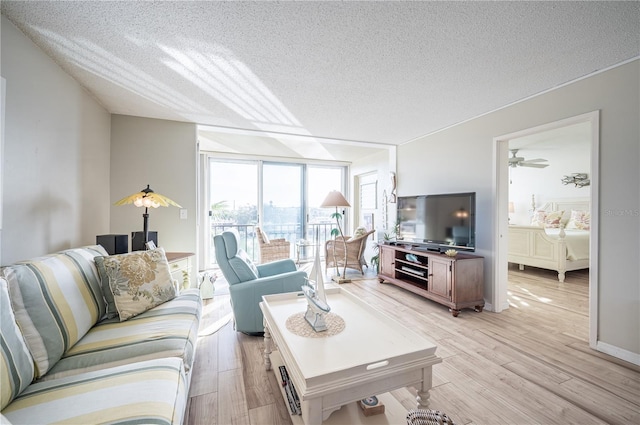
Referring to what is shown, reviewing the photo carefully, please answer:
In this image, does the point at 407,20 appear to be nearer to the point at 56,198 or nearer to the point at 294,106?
the point at 294,106

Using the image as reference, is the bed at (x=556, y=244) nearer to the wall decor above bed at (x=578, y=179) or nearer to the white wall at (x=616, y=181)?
the wall decor above bed at (x=578, y=179)

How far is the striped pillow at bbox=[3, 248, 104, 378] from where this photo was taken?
1.08 m

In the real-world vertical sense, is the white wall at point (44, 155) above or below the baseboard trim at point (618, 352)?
above

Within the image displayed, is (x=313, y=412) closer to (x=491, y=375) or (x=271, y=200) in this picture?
(x=491, y=375)

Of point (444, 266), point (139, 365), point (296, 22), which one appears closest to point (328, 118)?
point (296, 22)

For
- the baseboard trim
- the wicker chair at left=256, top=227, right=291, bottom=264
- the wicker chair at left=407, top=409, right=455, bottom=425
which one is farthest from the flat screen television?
the wicker chair at left=407, top=409, right=455, bottom=425

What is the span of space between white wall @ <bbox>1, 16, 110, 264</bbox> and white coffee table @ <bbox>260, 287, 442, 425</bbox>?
1.79 metres

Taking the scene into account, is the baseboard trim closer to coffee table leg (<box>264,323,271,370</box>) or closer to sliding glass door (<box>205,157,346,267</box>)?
coffee table leg (<box>264,323,271,370</box>)

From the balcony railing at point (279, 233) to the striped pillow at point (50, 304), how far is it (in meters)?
3.65

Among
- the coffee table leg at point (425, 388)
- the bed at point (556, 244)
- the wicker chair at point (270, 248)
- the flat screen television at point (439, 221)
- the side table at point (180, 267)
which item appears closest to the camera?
the coffee table leg at point (425, 388)

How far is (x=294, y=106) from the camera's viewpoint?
9.28 feet

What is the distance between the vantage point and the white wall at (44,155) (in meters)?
1.58

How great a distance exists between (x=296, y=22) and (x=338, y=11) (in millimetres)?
265

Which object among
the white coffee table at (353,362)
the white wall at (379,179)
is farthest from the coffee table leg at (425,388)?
the white wall at (379,179)
